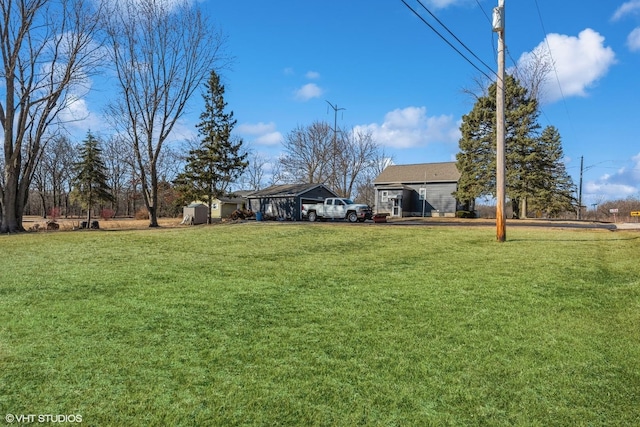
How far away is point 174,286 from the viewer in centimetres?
546

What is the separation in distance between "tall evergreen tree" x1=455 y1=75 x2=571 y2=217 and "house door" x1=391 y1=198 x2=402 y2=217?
5.67 m

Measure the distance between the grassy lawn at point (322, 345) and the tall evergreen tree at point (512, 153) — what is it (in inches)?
967

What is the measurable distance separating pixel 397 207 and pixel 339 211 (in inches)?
497

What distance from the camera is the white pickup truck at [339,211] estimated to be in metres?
24.7

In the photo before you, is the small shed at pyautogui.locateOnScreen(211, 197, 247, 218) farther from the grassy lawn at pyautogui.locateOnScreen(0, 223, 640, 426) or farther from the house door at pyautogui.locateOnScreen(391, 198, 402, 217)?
the grassy lawn at pyautogui.locateOnScreen(0, 223, 640, 426)

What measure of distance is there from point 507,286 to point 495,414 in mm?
3614

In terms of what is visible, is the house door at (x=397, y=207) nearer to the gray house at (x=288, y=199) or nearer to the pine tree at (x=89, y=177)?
the gray house at (x=288, y=199)

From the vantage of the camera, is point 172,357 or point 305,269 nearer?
point 172,357

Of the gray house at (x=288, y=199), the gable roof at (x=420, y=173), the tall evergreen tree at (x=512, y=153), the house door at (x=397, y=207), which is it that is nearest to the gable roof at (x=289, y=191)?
the gray house at (x=288, y=199)

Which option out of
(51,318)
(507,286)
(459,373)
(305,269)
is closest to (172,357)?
(51,318)

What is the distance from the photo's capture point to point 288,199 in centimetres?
3325

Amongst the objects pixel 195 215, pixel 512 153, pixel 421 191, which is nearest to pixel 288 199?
pixel 195 215

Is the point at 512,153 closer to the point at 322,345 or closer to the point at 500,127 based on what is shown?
the point at 500,127

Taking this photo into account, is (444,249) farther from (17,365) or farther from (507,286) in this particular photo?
(17,365)
